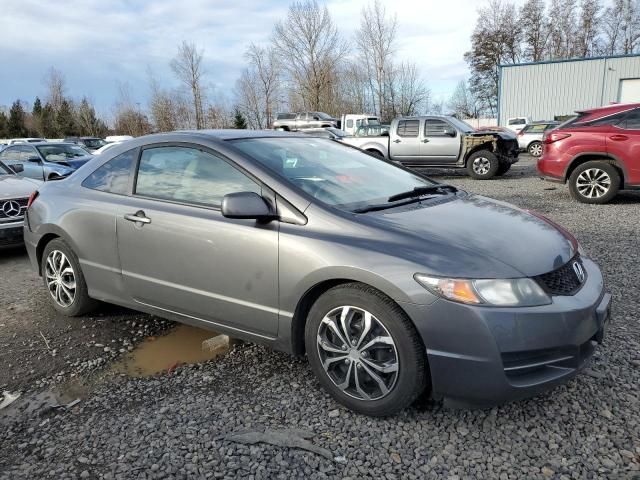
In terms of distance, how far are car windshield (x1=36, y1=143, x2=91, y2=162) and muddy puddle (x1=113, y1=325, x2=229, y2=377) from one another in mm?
11787

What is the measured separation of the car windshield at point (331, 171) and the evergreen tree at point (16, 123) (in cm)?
6926

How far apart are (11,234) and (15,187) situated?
771mm

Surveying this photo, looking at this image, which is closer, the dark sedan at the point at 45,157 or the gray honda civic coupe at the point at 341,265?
the gray honda civic coupe at the point at 341,265

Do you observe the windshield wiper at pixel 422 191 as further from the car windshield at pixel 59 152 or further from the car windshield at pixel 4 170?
the car windshield at pixel 59 152

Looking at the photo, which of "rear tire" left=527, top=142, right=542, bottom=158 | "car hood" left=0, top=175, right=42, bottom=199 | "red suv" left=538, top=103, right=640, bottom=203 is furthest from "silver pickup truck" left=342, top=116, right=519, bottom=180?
"car hood" left=0, top=175, right=42, bottom=199

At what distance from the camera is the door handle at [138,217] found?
323 centimetres

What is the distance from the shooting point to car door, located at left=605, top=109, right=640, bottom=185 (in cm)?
780

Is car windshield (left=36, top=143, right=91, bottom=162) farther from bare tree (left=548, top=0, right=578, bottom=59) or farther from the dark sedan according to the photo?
bare tree (left=548, top=0, right=578, bottom=59)

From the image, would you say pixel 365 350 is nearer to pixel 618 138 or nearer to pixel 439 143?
pixel 618 138

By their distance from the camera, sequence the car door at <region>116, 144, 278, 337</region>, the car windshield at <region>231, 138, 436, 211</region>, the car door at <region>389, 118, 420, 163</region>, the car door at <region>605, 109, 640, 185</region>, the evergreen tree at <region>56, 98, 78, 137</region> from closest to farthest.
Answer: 1. the car door at <region>116, 144, 278, 337</region>
2. the car windshield at <region>231, 138, 436, 211</region>
3. the car door at <region>605, 109, 640, 185</region>
4. the car door at <region>389, 118, 420, 163</region>
5. the evergreen tree at <region>56, 98, 78, 137</region>

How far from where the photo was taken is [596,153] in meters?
8.18

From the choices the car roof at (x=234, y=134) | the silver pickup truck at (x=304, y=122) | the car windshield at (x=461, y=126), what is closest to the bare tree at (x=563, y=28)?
the silver pickup truck at (x=304, y=122)

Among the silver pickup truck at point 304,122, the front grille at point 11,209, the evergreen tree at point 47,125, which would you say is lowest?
the front grille at point 11,209

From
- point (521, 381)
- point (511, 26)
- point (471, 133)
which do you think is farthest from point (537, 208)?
point (511, 26)
